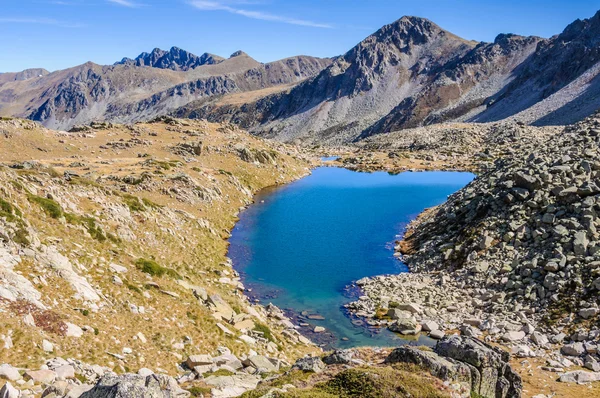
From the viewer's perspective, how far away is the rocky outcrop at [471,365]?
17625 millimetres

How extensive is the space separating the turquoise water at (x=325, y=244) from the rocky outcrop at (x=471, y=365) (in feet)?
46.6

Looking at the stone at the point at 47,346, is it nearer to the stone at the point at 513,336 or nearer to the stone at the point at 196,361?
the stone at the point at 196,361

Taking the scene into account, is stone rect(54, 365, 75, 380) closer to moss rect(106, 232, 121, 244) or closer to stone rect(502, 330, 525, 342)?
moss rect(106, 232, 121, 244)

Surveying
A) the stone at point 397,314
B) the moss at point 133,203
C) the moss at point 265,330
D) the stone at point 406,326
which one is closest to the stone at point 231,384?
the moss at point 265,330

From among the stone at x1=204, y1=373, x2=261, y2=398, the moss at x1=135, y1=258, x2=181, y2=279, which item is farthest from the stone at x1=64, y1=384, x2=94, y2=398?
the moss at x1=135, y1=258, x2=181, y2=279

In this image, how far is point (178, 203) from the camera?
214ft

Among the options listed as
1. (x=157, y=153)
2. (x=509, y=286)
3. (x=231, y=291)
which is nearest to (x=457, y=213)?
(x=509, y=286)

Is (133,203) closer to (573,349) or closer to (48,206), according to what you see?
(48,206)

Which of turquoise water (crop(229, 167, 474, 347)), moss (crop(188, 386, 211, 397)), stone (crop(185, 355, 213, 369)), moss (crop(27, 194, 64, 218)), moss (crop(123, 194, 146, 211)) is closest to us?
moss (crop(188, 386, 211, 397))

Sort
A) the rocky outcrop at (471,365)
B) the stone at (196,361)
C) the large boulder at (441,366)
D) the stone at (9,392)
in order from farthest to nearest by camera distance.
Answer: the stone at (196,361) < the rocky outcrop at (471,365) < the large boulder at (441,366) < the stone at (9,392)

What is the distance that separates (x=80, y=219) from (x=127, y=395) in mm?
28277

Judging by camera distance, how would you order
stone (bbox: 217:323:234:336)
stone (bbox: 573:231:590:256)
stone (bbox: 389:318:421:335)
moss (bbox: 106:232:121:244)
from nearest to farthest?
stone (bbox: 217:323:234:336), stone (bbox: 389:318:421:335), stone (bbox: 573:231:590:256), moss (bbox: 106:232:121:244)

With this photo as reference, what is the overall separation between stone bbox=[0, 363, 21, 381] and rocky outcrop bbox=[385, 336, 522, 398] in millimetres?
14985

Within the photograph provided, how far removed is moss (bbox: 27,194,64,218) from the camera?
1368 inches
